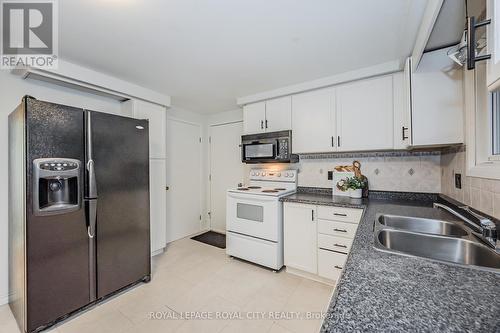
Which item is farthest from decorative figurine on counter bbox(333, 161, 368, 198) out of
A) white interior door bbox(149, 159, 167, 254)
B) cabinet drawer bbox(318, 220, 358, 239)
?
white interior door bbox(149, 159, 167, 254)

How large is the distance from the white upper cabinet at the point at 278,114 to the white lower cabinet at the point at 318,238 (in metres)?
1.02

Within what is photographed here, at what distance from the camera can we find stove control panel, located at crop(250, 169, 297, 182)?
2.89 m

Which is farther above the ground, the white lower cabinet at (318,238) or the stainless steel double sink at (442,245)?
the stainless steel double sink at (442,245)

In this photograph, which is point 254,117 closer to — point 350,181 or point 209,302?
point 350,181

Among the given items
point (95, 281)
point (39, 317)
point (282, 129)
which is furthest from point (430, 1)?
point (39, 317)

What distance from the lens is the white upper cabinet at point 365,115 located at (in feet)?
6.93

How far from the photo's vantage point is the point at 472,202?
135cm

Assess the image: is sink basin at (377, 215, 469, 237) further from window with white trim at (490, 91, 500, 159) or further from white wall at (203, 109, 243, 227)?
white wall at (203, 109, 243, 227)

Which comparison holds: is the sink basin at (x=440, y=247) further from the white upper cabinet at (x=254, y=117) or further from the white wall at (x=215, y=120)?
the white wall at (x=215, y=120)

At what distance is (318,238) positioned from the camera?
2.18m

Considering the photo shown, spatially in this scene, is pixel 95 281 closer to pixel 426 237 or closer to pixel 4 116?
pixel 4 116

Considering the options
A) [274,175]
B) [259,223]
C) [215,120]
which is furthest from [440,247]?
[215,120]

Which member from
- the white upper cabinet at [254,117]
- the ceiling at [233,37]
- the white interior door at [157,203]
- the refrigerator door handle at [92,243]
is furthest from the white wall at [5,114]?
the white upper cabinet at [254,117]

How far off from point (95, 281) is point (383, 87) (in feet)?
10.6
